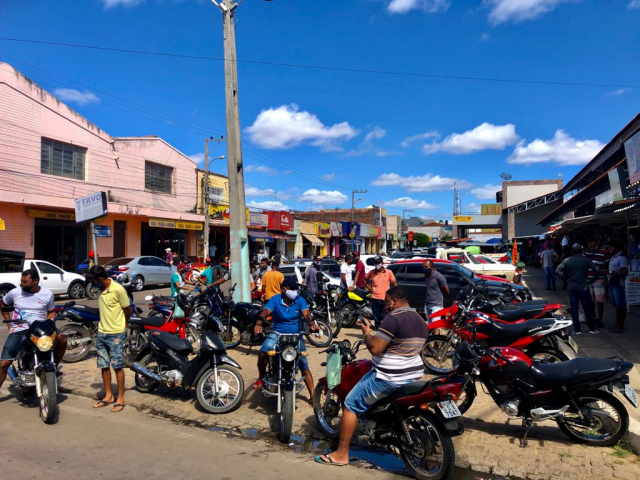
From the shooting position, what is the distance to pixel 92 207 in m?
16.2

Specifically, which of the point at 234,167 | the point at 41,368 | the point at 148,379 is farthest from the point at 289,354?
the point at 234,167

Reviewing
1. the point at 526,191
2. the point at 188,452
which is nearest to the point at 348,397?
the point at 188,452

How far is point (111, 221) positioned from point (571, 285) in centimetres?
2301

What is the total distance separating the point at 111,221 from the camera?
2503 cm

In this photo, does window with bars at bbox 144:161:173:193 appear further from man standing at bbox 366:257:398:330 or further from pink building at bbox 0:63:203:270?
man standing at bbox 366:257:398:330

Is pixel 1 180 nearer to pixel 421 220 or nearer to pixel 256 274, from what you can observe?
pixel 256 274

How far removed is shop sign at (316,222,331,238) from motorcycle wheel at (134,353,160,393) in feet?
139

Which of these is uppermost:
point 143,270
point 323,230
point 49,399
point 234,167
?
point 323,230

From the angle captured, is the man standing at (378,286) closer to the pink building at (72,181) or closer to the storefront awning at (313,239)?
the pink building at (72,181)

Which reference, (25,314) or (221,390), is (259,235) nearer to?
(25,314)

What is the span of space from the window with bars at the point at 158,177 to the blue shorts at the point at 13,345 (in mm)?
22957

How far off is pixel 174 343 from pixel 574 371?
14.8 ft

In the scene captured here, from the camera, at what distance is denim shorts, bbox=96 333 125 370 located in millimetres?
5664

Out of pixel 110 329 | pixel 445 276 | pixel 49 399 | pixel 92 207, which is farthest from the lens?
pixel 92 207
